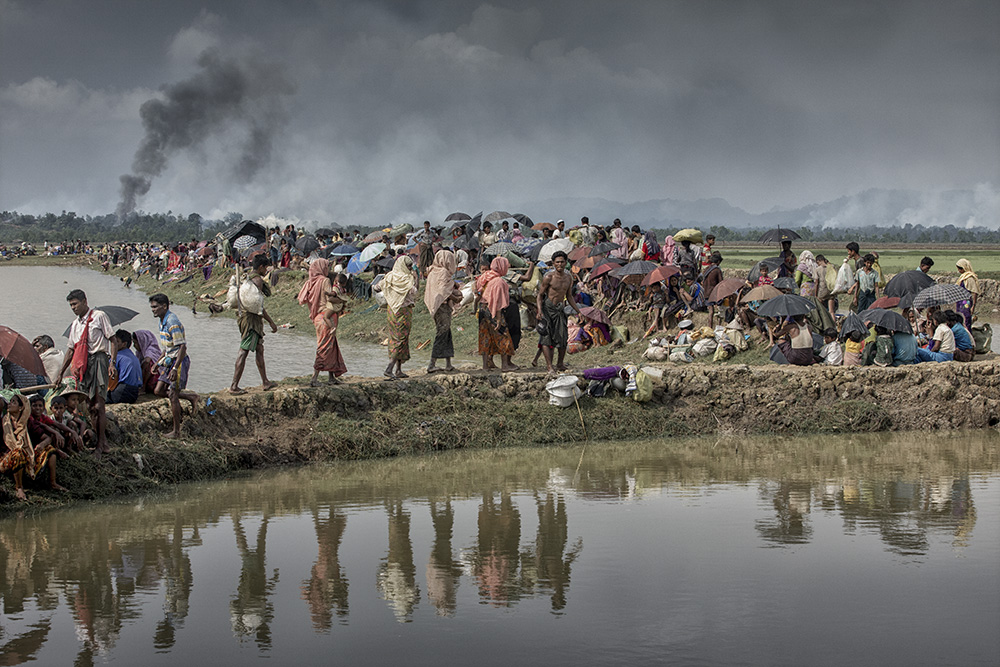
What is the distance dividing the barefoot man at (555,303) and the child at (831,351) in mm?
3548

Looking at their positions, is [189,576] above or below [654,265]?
below

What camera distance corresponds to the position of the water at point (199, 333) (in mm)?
17109

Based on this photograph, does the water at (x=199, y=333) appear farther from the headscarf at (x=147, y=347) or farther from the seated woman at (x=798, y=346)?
the seated woman at (x=798, y=346)

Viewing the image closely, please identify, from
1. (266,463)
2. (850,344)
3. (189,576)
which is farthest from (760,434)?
(189,576)

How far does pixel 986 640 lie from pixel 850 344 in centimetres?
759

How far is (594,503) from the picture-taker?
29.9ft

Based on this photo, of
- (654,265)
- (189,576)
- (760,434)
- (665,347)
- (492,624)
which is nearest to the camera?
(492,624)

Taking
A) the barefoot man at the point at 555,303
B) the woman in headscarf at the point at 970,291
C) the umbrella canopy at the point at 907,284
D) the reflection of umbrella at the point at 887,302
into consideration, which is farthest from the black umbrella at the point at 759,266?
the barefoot man at the point at 555,303

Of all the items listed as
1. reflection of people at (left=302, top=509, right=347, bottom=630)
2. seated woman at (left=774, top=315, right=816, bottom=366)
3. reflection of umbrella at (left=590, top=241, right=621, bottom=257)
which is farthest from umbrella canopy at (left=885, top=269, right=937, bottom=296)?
reflection of people at (left=302, top=509, right=347, bottom=630)

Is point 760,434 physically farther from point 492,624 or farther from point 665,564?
point 492,624

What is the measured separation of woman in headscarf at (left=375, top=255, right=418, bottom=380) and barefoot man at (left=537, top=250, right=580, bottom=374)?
1538mm

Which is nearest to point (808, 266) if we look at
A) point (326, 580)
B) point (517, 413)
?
point (517, 413)

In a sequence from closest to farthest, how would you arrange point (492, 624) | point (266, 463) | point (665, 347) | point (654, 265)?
point (492, 624)
point (266, 463)
point (665, 347)
point (654, 265)

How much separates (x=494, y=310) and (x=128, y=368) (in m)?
4.24
